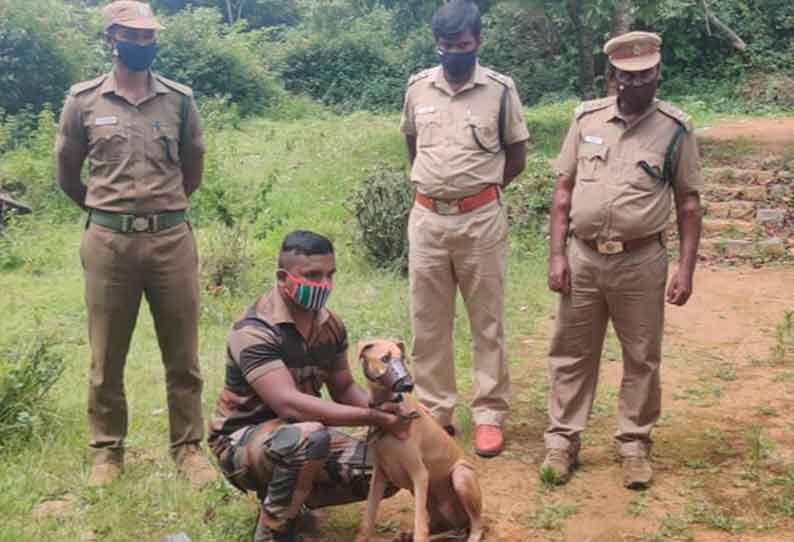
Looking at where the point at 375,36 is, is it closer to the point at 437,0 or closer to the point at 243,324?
the point at 437,0

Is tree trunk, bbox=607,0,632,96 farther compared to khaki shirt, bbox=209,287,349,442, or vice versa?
tree trunk, bbox=607,0,632,96

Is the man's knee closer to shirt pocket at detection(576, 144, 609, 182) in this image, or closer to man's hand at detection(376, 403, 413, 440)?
man's hand at detection(376, 403, 413, 440)

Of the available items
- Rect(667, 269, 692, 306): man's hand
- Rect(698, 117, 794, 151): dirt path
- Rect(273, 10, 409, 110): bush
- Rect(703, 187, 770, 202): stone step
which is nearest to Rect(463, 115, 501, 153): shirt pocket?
Rect(667, 269, 692, 306): man's hand

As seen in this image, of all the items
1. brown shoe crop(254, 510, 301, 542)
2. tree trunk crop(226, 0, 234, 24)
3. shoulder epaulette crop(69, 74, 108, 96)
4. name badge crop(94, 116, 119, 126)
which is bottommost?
tree trunk crop(226, 0, 234, 24)

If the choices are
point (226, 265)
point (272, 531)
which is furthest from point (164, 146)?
point (226, 265)

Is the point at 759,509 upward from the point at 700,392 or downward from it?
upward

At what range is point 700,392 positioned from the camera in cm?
589

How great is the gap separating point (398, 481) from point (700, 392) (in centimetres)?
289

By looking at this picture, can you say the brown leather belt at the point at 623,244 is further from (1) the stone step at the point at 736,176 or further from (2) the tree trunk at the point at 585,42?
(2) the tree trunk at the point at 585,42

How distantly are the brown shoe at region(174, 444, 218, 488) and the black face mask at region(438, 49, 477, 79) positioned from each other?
2.19 meters

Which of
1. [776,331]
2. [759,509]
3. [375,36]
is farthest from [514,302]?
[375,36]

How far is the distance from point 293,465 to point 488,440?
1583 millimetres

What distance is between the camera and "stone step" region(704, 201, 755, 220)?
1085cm

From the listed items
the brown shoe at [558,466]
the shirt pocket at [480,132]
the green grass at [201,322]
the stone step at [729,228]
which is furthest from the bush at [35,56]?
the brown shoe at [558,466]
